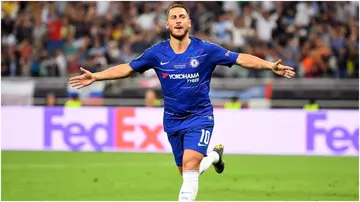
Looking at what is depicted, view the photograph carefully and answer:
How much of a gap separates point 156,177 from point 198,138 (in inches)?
224

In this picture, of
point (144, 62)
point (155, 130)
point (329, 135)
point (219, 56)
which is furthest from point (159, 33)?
point (219, 56)

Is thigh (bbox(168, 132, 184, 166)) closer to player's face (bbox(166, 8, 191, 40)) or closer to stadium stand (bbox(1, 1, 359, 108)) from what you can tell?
player's face (bbox(166, 8, 191, 40))

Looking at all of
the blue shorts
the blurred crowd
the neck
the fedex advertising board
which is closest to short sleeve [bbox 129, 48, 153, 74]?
the neck

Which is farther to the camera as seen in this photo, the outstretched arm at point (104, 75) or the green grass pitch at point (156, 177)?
the green grass pitch at point (156, 177)

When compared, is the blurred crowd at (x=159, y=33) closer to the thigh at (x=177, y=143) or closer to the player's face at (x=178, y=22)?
the thigh at (x=177, y=143)

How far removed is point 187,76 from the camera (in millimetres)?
9164

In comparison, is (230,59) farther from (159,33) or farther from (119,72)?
(159,33)

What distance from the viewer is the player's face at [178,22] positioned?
29.7ft

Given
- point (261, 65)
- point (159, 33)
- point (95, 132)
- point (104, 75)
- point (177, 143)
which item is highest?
point (159, 33)

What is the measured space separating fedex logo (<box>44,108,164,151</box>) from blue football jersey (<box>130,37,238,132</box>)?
9920 millimetres

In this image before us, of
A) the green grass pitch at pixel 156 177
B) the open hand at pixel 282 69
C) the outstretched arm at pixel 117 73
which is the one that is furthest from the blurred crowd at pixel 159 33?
the open hand at pixel 282 69

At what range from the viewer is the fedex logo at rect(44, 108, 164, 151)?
19.3 m

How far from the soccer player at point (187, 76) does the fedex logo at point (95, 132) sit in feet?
32.4

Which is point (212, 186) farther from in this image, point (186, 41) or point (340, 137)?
point (340, 137)
